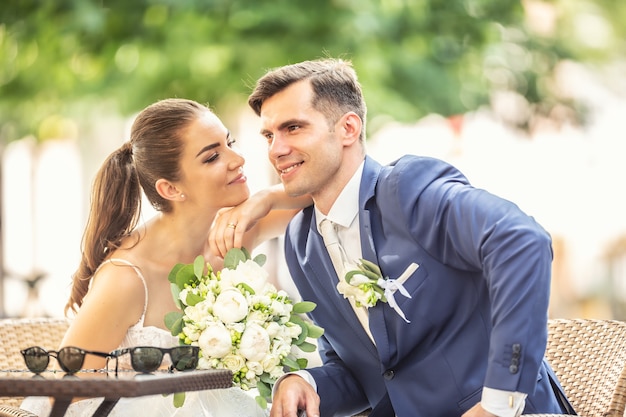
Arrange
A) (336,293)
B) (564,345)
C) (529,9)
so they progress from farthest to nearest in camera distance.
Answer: (529,9)
(564,345)
(336,293)

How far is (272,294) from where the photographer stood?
9.24 feet

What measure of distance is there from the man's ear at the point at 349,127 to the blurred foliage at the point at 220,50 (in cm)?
300

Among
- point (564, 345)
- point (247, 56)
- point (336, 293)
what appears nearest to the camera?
point (336, 293)

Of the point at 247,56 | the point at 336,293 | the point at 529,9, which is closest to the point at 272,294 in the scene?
the point at 336,293

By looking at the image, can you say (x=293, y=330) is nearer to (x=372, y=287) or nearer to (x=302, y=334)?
(x=302, y=334)

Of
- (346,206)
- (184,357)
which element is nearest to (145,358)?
(184,357)

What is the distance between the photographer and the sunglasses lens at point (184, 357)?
7.57 feet

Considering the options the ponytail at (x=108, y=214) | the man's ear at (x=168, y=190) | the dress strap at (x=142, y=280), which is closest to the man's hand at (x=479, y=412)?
the dress strap at (x=142, y=280)

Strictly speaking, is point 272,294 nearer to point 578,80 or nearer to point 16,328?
point 16,328

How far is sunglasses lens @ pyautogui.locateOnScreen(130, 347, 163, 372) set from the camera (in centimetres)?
222

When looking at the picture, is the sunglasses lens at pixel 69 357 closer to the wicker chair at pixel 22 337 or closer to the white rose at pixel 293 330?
the white rose at pixel 293 330

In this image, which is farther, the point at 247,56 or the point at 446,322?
the point at 247,56

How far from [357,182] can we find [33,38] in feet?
14.6

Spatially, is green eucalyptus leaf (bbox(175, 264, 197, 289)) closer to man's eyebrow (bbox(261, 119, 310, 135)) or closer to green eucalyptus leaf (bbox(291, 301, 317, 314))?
green eucalyptus leaf (bbox(291, 301, 317, 314))
